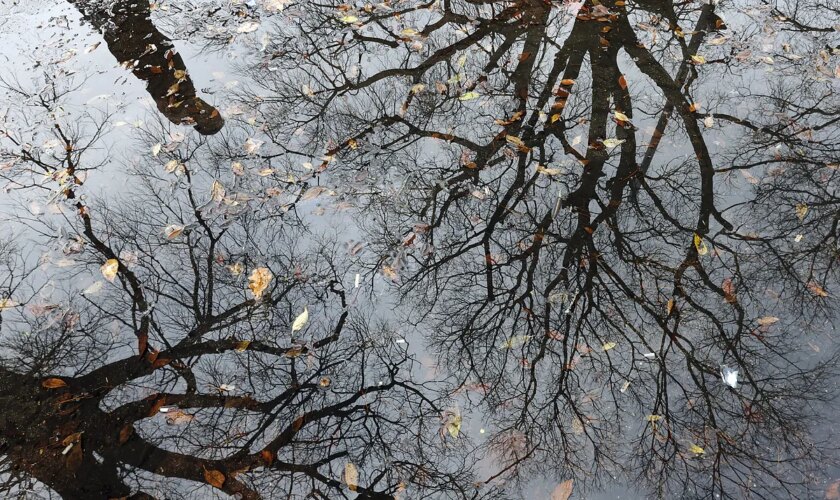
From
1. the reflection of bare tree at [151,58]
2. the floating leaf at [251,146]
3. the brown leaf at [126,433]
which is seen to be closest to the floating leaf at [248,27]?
the reflection of bare tree at [151,58]

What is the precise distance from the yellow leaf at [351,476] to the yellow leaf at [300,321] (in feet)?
2.46

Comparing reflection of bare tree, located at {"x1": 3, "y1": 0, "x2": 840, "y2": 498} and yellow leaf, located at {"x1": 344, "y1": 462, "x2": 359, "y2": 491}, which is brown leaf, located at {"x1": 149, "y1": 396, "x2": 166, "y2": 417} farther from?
yellow leaf, located at {"x1": 344, "y1": 462, "x2": 359, "y2": 491}

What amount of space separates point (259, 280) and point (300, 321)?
0.38 m

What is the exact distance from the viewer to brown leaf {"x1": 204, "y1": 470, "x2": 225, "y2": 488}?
217 centimetres

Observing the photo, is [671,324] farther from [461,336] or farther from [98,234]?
[98,234]

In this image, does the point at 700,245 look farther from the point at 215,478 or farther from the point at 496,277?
the point at 215,478

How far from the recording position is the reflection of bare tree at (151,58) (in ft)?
13.1

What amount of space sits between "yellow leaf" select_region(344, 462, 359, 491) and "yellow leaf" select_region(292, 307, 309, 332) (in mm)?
750

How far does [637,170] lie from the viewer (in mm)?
3154

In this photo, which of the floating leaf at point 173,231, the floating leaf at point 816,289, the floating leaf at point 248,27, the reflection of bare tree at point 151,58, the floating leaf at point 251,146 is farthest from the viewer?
the floating leaf at point 248,27

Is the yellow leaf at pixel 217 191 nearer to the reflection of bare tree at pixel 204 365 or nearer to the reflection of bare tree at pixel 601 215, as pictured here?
the reflection of bare tree at pixel 204 365

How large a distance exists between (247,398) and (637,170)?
2558mm

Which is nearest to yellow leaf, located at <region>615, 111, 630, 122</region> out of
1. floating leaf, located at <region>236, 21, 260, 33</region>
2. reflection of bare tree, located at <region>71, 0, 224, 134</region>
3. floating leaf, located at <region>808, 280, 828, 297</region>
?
floating leaf, located at <region>808, 280, 828, 297</region>

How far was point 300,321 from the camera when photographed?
8.75ft
